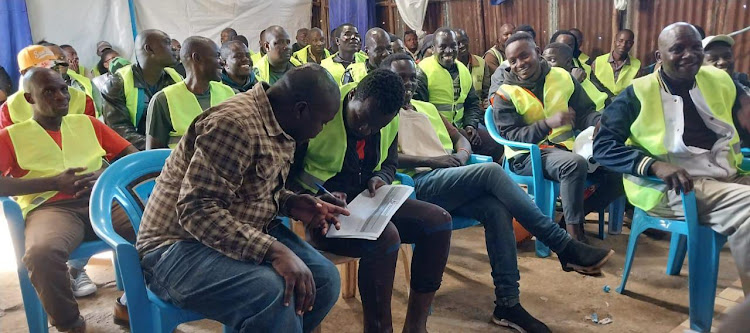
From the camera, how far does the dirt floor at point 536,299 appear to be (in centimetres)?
263

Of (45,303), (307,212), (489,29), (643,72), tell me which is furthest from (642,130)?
(489,29)

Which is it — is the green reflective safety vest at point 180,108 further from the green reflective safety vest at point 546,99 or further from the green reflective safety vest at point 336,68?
the green reflective safety vest at point 336,68

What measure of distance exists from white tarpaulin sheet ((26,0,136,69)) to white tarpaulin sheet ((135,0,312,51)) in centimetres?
34

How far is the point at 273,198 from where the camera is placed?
1812 mm

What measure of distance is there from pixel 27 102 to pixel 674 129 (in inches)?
123

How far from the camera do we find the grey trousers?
2289mm

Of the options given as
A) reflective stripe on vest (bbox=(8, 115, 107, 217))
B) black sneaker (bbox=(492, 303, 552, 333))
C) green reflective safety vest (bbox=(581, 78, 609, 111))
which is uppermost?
reflective stripe on vest (bbox=(8, 115, 107, 217))

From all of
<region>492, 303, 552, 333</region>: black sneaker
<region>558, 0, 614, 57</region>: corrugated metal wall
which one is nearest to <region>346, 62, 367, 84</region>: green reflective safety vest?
<region>492, 303, 552, 333</region>: black sneaker

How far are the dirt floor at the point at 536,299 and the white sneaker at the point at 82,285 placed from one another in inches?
1.5

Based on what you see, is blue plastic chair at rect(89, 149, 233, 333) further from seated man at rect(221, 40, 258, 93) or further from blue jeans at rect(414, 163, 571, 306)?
seated man at rect(221, 40, 258, 93)

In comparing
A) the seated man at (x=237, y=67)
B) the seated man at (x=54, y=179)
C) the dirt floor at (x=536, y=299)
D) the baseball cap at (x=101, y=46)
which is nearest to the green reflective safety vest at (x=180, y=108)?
the seated man at (x=54, y=179)

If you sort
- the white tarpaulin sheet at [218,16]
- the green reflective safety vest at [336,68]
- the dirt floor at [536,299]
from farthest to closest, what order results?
the white tarpaulin sheet at [218,16]
the green reflective safety vest at [336,68]
the dirt floor at [536,299]

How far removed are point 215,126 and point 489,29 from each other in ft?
24.0

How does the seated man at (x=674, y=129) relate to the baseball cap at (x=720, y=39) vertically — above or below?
below
